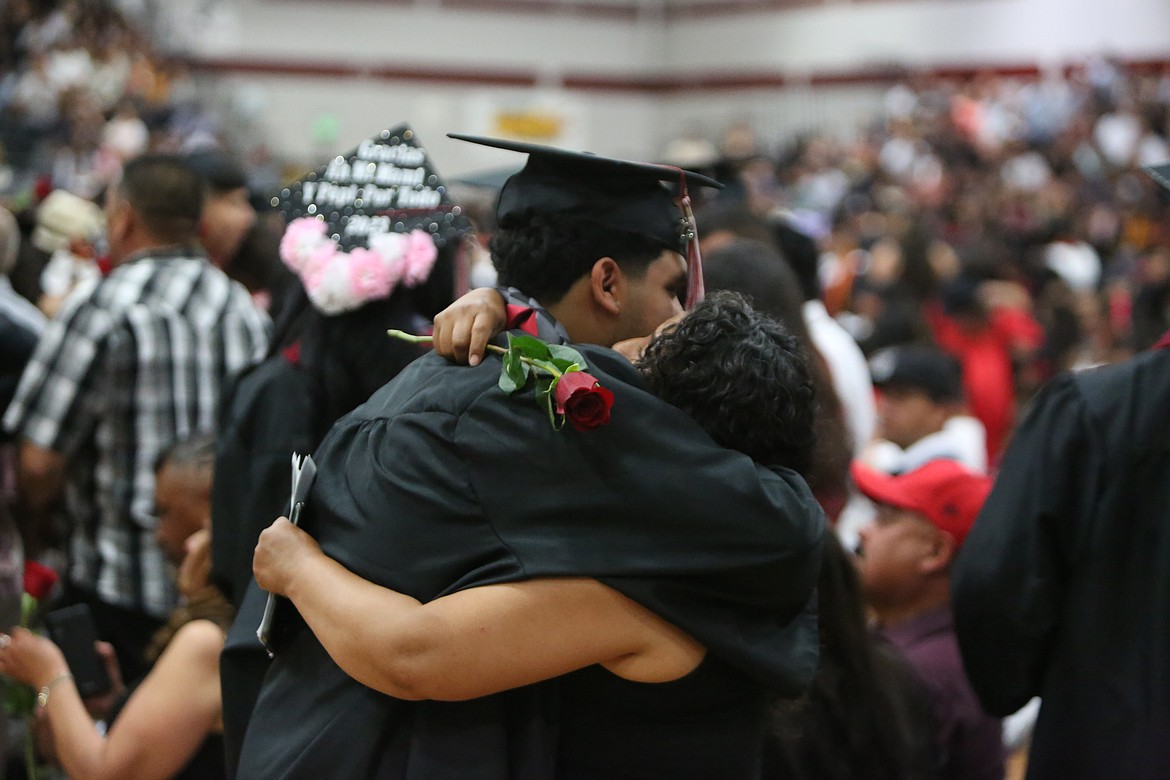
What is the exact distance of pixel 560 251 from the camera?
1.87 m

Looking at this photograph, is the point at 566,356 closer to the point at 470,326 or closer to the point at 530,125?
the point at 470,326

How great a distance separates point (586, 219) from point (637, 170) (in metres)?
0.09

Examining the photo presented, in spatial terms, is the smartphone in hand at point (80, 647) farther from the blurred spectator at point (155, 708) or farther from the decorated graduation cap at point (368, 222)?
the decorated graduation cap at point (368, 222)

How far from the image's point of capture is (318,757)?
66.2 inches

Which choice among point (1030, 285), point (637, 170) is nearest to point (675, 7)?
point (1030, 285)

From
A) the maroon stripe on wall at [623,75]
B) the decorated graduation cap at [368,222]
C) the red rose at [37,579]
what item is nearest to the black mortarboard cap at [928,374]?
the decorated graduation cap at [368,222]

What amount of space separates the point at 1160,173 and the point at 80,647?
2.05 meters

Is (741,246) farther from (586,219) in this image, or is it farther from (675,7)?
(675,7)

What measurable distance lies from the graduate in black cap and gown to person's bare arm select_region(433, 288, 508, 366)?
2 centimetres

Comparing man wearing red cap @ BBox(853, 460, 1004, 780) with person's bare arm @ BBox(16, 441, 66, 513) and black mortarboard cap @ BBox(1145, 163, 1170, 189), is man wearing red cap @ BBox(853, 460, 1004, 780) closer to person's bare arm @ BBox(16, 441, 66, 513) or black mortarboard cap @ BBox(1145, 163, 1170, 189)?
black mortarboard cap @ BBox(1145, 163, 1170, 189)

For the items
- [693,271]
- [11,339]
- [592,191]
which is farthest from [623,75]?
[592,191]

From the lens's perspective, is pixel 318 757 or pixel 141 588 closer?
pixel 318 757

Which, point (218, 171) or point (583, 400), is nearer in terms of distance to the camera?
point (583, 400)

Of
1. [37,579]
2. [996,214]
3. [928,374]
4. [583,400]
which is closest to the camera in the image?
[583,400]
